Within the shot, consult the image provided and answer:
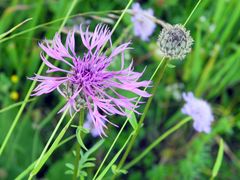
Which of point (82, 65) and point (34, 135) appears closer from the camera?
point (82, 65)

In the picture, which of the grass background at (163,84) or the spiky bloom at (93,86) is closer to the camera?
the spiky bloom at (93,86)

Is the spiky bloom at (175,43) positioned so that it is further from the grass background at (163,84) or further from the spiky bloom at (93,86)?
the grass background at (163,84)

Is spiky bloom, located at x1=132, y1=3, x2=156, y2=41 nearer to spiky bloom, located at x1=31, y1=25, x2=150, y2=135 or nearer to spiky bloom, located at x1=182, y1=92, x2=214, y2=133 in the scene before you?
spiky bloom, located at x1=182, y1=92, x2=214, y2=133

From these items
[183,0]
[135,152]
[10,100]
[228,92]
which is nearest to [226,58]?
[228,92]

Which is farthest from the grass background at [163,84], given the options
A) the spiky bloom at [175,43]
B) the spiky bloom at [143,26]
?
the spiky bloom at [175,43]

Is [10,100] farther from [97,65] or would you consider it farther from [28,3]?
[97,65]

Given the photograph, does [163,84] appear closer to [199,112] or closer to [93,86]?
[199,112]
